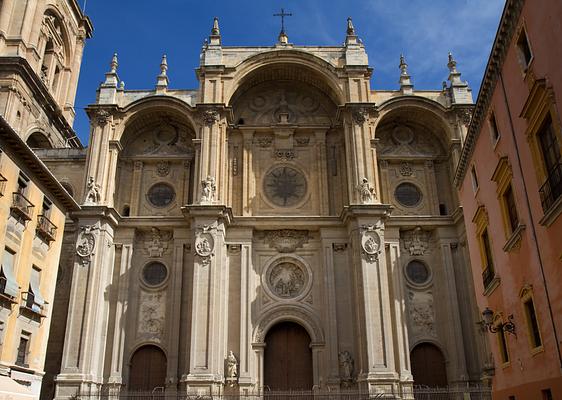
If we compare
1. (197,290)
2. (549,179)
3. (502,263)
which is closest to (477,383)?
(502,263)

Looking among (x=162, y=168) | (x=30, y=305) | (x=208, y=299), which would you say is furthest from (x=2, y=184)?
Result: (x=162, y=168)

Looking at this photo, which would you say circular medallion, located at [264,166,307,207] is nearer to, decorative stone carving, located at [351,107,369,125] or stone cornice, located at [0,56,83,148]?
decorative stone carving, located at [351,107,369,125]

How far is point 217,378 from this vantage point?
2309 centimetres

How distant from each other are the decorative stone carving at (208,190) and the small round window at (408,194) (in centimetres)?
969

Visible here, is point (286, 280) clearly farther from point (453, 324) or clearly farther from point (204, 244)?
point (453, 324)

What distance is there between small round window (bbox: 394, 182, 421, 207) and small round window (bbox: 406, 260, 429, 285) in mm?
3234

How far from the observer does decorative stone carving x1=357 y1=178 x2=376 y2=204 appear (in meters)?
26.1

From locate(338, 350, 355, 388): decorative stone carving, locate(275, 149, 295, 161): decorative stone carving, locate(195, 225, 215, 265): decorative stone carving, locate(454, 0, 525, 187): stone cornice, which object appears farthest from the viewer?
locate(275, 149, 295, 161): decorative stone carving

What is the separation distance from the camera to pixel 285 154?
96.7 feet

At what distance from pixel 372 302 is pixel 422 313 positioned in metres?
3.47

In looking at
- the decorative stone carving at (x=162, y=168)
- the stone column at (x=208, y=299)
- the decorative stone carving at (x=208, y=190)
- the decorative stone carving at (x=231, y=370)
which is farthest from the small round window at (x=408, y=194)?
the decorative stone carving at (x=162, y=168)

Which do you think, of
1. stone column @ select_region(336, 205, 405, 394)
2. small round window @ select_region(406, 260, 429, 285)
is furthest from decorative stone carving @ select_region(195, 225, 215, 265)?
small round window @ select_region(406, 260, 429, 285)

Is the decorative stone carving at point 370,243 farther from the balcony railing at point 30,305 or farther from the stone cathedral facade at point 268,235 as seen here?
the balcony railing at point 30,305

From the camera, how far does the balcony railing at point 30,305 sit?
18.2 meters
